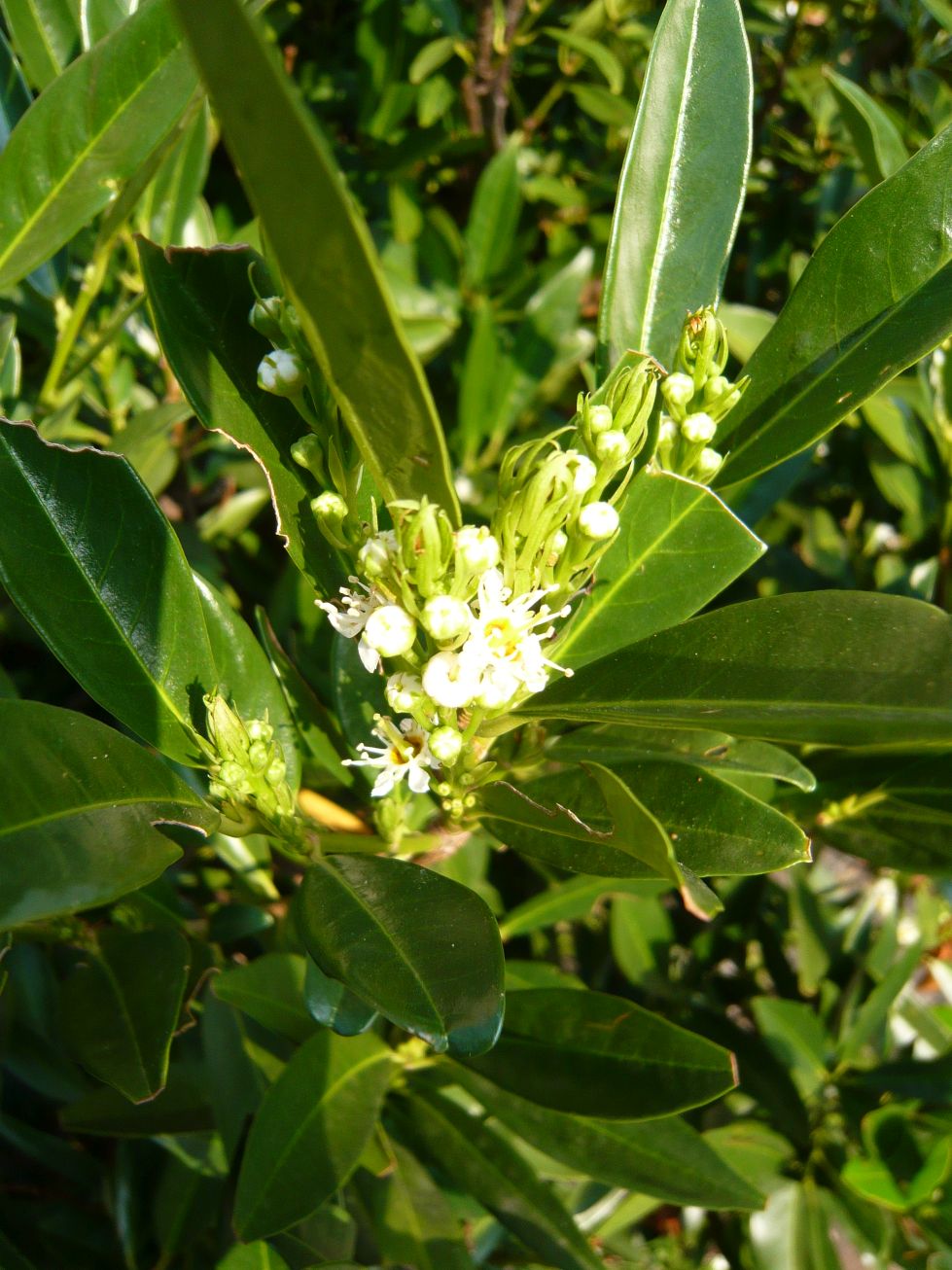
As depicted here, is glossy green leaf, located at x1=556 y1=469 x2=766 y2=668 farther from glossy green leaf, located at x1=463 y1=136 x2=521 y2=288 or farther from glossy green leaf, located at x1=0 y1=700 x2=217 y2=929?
glossy green leaf, located at x1=463 y1=136 x2=521 y2=288

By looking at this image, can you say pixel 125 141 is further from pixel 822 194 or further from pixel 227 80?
pixel 822 194

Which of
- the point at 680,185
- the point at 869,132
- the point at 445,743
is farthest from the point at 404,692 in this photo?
the point at 869,132

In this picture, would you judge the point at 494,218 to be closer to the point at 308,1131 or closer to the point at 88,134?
the point at 88,134

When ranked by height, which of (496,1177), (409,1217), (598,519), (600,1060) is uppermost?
(598,519)

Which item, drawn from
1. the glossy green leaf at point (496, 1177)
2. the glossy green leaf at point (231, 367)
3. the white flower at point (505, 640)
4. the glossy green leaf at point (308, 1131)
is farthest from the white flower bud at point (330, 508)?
the glossy green leaf at point (496, 1177)

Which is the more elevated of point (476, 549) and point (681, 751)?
point (476, 549)

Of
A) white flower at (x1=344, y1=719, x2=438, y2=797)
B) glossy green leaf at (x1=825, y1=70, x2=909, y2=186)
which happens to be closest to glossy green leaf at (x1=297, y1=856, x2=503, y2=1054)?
white flower at (x1=344, y1=719, x2=438, y2=797)

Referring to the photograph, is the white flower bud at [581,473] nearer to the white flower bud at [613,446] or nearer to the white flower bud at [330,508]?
the white flower bud at [613,446]
